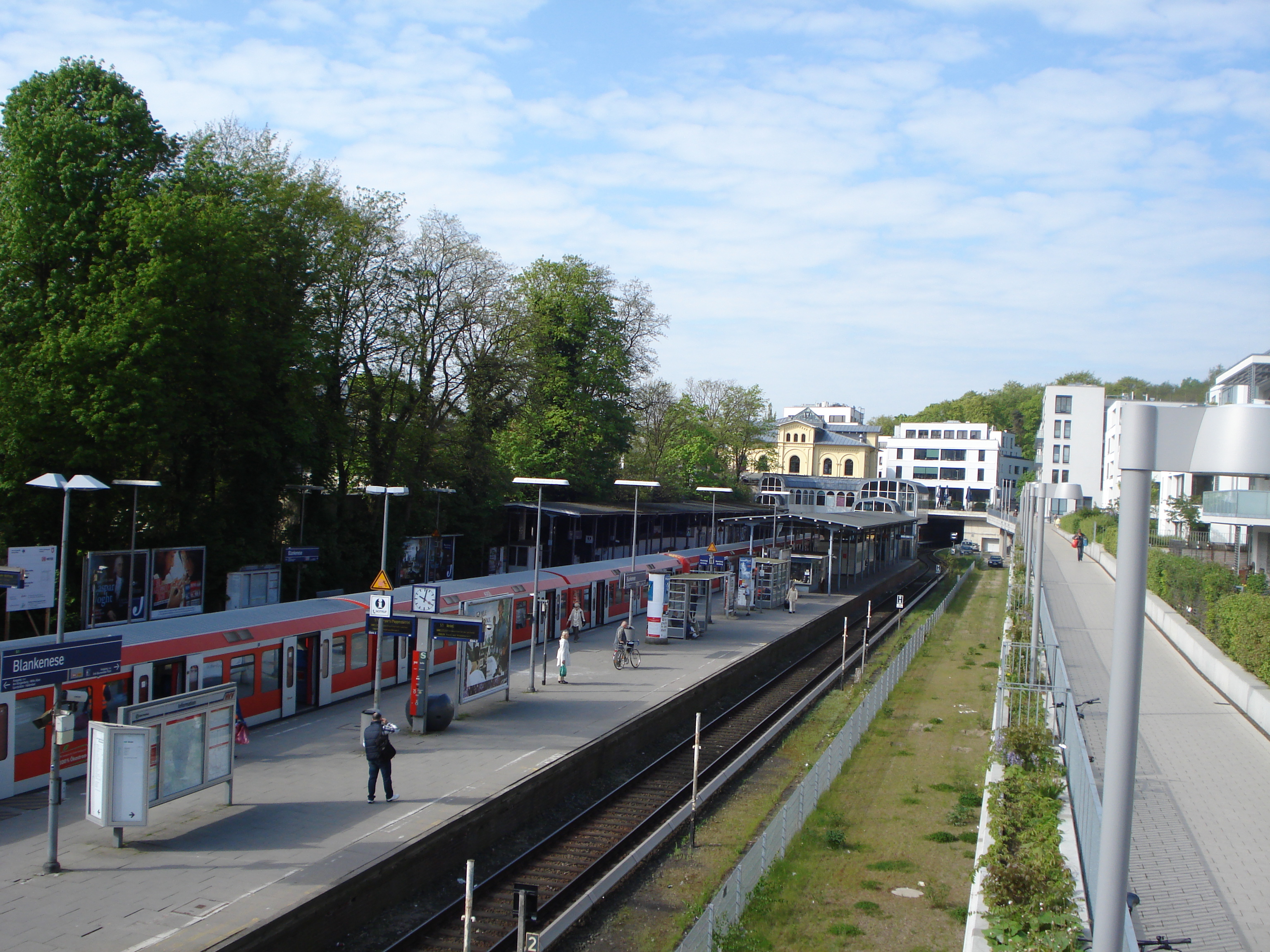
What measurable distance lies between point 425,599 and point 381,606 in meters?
1.79

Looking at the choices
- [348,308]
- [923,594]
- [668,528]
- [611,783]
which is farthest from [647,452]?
[611,783]

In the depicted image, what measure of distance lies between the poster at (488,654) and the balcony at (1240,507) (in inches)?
851

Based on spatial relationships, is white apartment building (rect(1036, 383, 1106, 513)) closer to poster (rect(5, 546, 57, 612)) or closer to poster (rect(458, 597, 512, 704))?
poster (rect(458, 597, 512, 704))

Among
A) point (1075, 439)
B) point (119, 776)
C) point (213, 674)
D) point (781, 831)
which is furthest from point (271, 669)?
point (1075, 439)

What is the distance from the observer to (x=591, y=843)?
1434 cm

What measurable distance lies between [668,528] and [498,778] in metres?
38.5

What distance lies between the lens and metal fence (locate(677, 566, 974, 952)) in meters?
9.56

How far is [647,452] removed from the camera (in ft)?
220

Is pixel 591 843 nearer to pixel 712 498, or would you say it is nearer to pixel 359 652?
pixel 359 652

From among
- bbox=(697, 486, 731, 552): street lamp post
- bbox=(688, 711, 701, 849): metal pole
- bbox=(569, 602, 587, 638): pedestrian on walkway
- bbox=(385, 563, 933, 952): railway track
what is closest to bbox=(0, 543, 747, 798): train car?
bbox=(569, 602, 587, 638): pedestrian on walkway

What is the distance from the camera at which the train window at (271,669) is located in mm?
18031

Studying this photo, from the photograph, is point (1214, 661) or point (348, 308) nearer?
point (1214, 661)

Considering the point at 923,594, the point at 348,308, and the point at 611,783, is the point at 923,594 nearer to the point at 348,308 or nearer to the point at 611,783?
the point at 348,308

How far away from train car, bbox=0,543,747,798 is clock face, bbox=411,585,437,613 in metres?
0.98
